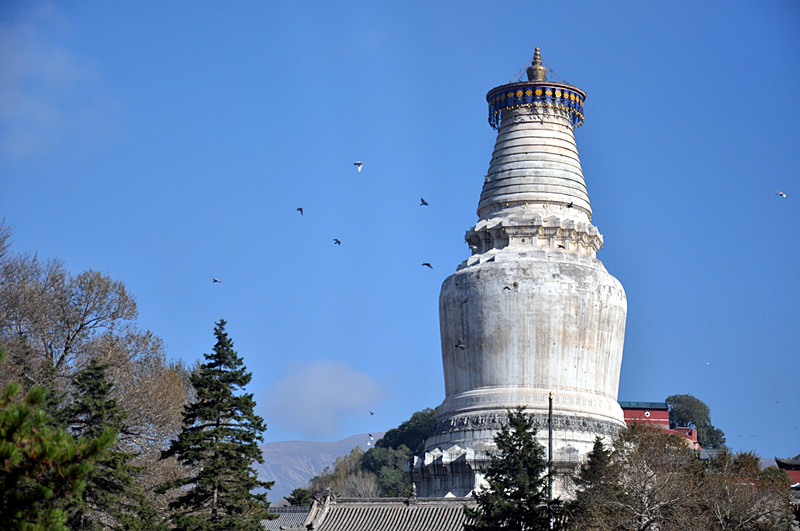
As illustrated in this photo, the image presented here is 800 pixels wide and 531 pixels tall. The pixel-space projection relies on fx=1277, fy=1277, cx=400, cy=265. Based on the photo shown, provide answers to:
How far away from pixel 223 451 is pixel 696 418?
6001 cm

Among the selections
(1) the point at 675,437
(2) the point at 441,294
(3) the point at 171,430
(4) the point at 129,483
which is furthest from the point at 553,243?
(4) the point at 129,483

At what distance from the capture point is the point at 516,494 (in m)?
27.4

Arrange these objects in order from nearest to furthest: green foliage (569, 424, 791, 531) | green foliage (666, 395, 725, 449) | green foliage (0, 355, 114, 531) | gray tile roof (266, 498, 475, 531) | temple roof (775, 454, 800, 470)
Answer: green foliage (0, 355, 114, 531) < green foliage (569, 424, 791, 531) < gray tile roof (266, 498, 475, 531) < temple roof (775, 454, 800, 470) < green foliage (666, 395, 725, 449)

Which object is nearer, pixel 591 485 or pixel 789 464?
pixel 591 485

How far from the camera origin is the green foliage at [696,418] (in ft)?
273

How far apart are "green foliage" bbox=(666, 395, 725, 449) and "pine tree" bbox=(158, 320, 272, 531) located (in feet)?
188

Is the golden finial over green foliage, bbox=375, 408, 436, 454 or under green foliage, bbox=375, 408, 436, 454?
over

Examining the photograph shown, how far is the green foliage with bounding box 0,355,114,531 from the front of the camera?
49.4 feet

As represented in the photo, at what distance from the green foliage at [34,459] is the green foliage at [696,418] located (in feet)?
232

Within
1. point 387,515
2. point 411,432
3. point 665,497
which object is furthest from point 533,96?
point 411,432

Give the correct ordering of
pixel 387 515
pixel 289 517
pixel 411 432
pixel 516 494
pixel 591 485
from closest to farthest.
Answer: pixel 516 494, pixel 591 485, pixel 387 515, pixel 289 517, pixel 411 432

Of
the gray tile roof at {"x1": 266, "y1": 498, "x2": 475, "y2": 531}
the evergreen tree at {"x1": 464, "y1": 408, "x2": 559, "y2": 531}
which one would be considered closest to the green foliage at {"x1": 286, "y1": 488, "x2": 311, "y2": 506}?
the gray tile roof at {"x1": 266, "y1": 498, "x2": 475, "y2": 531}

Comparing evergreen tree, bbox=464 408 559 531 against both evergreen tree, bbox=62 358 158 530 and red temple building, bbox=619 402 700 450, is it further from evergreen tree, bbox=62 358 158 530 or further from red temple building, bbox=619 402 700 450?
red temple building, bbox=619 402 700 450

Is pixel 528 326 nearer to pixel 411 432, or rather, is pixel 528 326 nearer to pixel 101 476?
pixel 101 476
